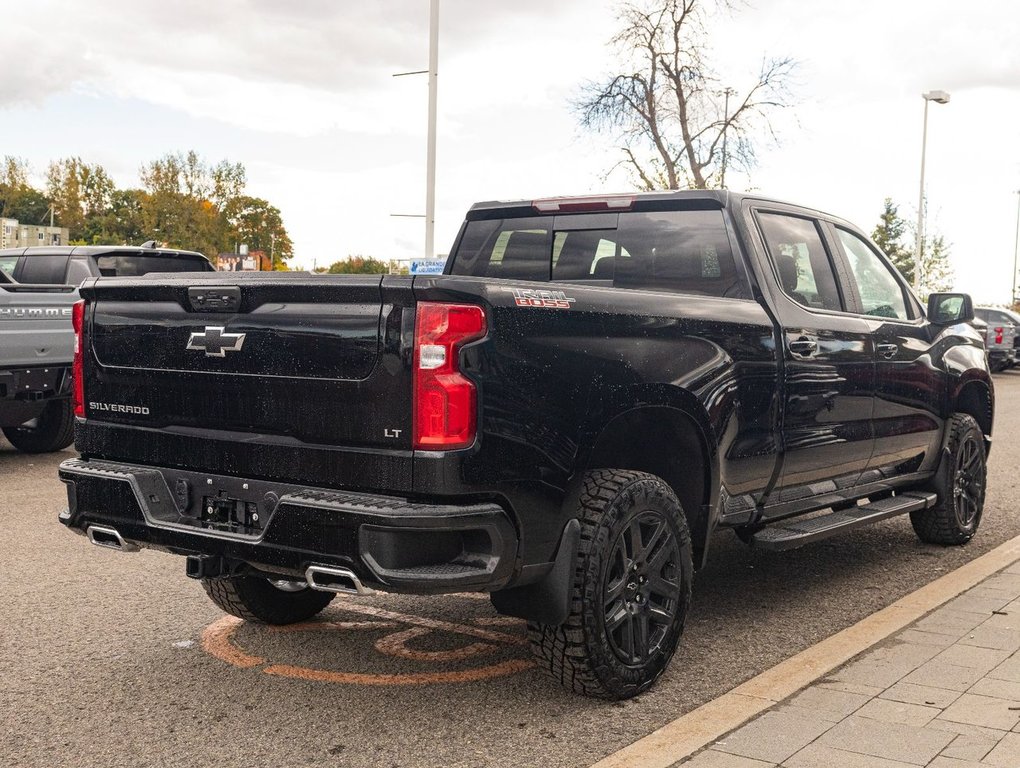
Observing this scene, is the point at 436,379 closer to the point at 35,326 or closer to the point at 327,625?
the point at 327,625

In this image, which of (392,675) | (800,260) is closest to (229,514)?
(392,675)

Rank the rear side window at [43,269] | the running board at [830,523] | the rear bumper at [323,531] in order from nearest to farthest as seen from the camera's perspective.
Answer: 1. the rear bumper at [323,531]
2. the running board at [830,523]
3. the rear side window at [43,269]

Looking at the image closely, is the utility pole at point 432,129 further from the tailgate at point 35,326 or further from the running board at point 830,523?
the running board at point 830,523

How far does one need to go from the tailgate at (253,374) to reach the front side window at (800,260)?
7.99ft

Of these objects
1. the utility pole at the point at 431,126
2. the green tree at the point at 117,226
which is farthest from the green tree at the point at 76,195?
the utility pole at the point at 431,126

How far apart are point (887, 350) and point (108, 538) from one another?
13.1 ft

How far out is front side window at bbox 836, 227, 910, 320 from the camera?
6488 millimetres

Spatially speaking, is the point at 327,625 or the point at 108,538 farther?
the point at 327,625

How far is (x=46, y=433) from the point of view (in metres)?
11.8

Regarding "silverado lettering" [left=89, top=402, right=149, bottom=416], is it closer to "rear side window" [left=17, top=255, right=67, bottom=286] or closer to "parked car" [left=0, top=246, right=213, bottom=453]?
"parked car" [left=0, top=246, right=213, bottom=453]

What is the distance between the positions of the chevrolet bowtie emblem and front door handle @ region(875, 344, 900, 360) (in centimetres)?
351

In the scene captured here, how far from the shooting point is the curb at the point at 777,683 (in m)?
3.89

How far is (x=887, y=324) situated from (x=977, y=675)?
232 cm

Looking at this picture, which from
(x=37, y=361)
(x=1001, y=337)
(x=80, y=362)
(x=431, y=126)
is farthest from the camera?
(x=1001, y=337)
